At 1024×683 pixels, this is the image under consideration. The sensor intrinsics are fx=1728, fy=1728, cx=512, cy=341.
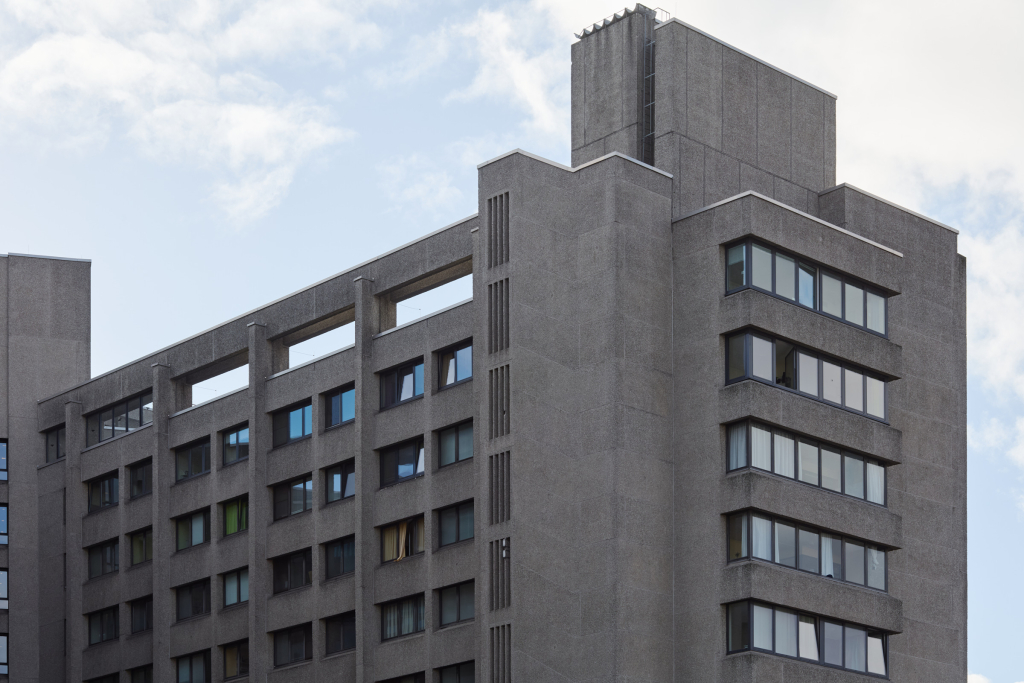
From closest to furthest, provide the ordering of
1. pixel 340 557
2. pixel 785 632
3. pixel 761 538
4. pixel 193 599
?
pixel 785 632, pixel 761 538, pixel 340 557, pixel 193 599

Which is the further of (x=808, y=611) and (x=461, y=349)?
(x=461, y=349)

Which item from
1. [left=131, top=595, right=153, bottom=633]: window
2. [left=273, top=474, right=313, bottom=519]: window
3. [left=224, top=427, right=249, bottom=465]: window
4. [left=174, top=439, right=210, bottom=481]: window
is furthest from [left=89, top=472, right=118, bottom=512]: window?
[left=273, top=474, right=313, bottom=519]: window

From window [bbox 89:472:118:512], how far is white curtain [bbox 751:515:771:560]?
3653cm

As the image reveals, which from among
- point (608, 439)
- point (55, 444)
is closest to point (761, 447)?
point (608, 439)

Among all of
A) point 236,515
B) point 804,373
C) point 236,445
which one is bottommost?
point 236,515

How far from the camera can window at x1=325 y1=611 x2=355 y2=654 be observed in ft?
228

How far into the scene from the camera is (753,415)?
59281mm

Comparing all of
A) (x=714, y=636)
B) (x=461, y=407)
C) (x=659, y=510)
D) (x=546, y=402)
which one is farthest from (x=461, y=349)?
(x=714, y=636)

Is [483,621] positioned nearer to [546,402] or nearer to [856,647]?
[546,402]

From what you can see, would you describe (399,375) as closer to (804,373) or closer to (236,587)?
(236,587)

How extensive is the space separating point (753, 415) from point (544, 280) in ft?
29.6

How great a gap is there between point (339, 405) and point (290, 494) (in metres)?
4.79

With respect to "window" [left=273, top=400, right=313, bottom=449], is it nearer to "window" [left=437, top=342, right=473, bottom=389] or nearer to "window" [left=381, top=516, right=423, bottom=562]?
"window" [left=381, top=516, right=423, bottom=562]

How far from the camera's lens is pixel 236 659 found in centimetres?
7494
